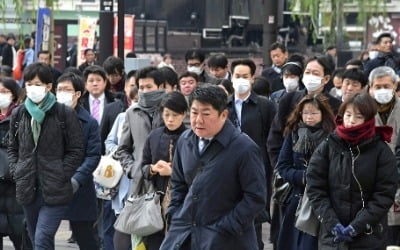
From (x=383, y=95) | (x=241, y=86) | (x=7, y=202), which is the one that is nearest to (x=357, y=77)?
(x=383, y=95)

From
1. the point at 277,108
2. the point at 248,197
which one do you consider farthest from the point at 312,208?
the point at 277,108

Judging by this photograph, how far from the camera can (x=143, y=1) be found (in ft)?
85.4

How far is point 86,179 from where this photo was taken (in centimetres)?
968

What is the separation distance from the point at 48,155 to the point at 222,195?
2555 mm

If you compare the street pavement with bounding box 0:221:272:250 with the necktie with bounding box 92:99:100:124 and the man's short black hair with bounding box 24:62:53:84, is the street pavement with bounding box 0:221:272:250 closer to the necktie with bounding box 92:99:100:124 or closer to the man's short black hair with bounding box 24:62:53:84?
the necktie with bounding box 92:99:100:124

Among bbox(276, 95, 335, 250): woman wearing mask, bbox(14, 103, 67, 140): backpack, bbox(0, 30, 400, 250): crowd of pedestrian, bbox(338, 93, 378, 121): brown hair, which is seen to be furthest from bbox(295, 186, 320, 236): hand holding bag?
bbox(14, 103, 67, 140): backpack

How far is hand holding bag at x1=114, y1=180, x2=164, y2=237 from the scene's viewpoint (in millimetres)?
8523

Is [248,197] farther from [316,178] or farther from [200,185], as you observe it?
[316,178]

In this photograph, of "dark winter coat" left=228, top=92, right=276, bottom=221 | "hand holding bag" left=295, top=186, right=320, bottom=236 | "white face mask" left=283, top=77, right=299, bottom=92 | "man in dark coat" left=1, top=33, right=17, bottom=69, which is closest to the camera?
"hand holding bag" left=295, top=186, right=320, bottom=236

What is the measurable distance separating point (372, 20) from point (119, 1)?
24.0 meters

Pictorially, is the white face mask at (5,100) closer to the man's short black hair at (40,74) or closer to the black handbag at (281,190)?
the man's short black hair at (40,74)

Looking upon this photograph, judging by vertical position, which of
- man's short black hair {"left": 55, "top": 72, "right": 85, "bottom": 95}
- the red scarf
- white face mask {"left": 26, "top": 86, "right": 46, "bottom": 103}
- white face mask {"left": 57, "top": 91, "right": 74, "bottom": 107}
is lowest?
the red scarf

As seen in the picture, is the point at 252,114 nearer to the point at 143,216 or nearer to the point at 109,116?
the point at 109,116

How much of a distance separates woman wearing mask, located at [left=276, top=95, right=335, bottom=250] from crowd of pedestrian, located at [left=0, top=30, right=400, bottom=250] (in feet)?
0.03
